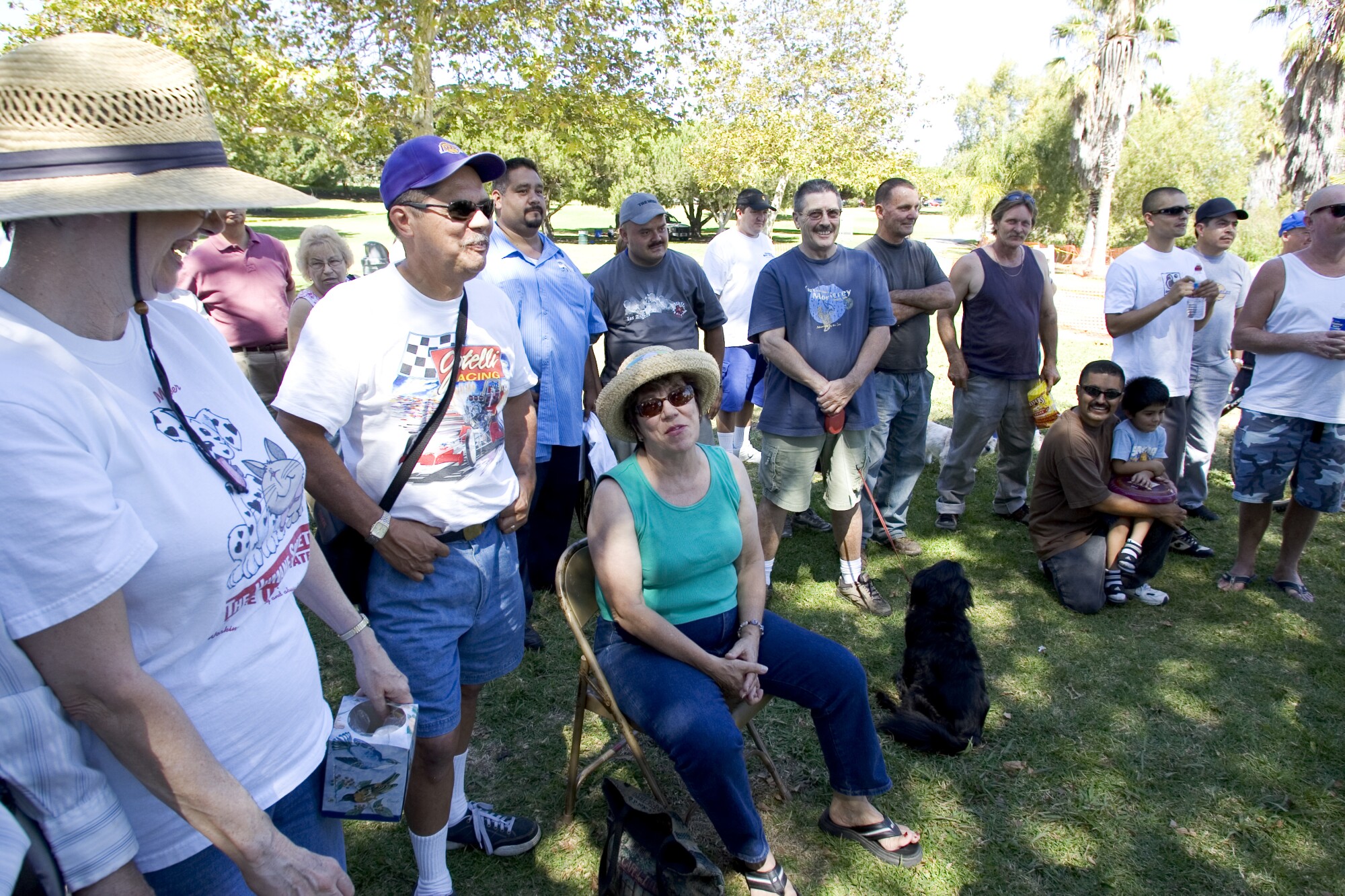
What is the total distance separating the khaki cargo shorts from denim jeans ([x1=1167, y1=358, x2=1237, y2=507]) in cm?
250

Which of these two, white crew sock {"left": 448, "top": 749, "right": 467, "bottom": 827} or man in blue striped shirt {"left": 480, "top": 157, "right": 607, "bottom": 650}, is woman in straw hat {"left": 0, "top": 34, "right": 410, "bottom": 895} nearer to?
white crew sock {"left": 448, "top": 749, "right": 467, "bottom": 827}

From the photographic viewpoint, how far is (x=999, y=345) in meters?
5.06

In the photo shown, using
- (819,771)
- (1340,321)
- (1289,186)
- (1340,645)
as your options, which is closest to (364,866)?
(819,771)

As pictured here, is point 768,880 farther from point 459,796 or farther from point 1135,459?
point 1135,459

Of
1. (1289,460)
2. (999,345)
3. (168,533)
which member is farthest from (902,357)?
(168,533)

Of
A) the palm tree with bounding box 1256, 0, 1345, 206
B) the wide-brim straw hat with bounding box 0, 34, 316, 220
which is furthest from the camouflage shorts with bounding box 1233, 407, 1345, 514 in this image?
the palm tree with bounding box 1256, 0, 1345, 206

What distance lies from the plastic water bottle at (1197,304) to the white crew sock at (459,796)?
4.90 metres

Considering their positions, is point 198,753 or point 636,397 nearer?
point 198,753

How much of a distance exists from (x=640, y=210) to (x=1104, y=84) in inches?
1052

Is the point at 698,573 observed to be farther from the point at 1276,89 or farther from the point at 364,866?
the point at 1276,89

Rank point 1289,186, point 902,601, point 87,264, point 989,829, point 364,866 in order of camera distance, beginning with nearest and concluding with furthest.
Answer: point 87,264 → point 364,866 → point 989,829 → point 902,601 → point 1289,186

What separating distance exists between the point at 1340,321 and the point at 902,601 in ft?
8.70

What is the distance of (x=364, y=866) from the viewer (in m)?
2.63

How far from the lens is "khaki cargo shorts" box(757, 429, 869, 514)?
13.7 ft
